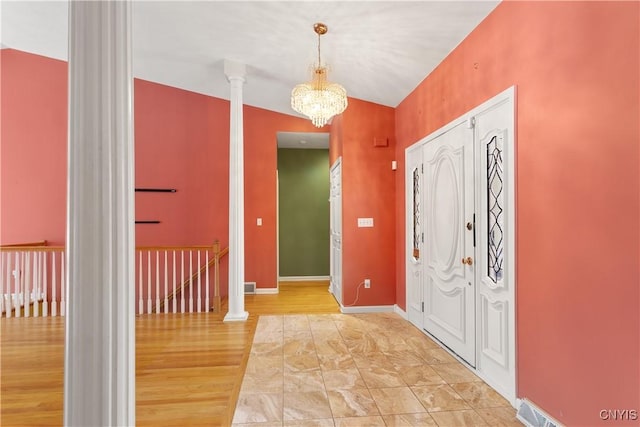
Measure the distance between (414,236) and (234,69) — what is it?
3221mm

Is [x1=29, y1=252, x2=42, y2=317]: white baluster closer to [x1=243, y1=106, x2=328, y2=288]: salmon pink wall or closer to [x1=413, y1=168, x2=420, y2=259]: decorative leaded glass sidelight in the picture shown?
[x1=243, y1=106, x2=328, y2=288]: salmon pink wall

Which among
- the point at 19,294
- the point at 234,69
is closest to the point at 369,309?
the point at 234,69

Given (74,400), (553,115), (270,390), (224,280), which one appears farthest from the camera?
(224,280)

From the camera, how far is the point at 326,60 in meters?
3.51

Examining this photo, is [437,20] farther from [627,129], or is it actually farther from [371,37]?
[627,129]

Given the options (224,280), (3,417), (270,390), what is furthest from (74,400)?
(224,280)

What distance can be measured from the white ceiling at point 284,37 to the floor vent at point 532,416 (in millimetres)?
2883

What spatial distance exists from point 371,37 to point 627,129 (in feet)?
7.32

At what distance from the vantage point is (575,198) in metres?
1.70

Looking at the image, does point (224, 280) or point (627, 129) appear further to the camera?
point (224, 280)

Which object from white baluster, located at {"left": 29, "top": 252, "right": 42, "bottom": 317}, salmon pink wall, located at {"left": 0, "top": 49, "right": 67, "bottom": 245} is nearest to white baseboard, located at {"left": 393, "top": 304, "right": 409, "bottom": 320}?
white baluster, located at {"left": 29, "top": 252, "right": 42, "bottom": 317}

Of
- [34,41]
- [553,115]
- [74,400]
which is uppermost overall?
[34,41]

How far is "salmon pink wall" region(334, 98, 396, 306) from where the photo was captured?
4473 millimetres

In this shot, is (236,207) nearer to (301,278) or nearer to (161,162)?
(161,162)
